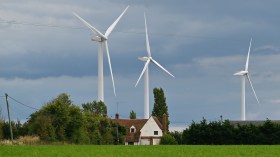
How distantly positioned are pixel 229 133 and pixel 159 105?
3965cm

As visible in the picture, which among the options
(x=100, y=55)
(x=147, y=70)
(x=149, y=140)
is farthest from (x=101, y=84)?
(x=149, y=140)

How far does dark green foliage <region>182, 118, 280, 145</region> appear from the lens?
92.9 m

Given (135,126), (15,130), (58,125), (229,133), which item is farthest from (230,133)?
(135,126)

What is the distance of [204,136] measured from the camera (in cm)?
9588

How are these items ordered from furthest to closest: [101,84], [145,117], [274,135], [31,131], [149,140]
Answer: [149,140]
[145,117]
[101,84]
[274,135]
[31,131]

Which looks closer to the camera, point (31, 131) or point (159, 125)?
point (31, 131)

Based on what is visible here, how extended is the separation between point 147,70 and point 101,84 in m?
14.3

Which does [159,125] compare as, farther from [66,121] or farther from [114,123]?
[66,121]

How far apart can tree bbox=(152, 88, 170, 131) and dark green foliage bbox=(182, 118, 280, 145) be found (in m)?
32.4

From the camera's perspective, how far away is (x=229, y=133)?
3716 inches

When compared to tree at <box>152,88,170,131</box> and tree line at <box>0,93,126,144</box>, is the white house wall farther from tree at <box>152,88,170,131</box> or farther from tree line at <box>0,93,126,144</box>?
tree line at <box>0,93,126,144</box>

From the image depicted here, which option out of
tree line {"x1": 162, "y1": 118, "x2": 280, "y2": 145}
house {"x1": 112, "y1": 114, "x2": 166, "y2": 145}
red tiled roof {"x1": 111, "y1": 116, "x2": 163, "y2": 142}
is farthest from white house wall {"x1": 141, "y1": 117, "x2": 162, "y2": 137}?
tree line {"x1": 162, "y1": 118, "x2": 280, "y2": 145}

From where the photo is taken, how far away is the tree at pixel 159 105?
130625mm
